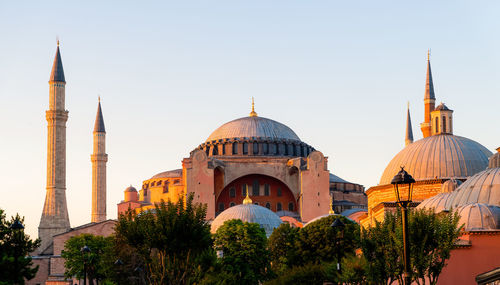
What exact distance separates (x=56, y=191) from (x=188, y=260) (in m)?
39.0

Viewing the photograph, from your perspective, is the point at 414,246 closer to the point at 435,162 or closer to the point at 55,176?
the point at 435,162

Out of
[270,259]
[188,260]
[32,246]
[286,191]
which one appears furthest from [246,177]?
[188,260]

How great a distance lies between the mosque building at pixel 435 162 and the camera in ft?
146

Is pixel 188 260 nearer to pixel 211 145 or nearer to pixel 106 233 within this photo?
pixel 106 233

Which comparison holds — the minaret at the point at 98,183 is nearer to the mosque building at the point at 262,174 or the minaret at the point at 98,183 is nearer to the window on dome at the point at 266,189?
the mosque building at the point at 262,174

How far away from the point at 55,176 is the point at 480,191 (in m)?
35.3

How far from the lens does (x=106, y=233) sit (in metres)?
61.2

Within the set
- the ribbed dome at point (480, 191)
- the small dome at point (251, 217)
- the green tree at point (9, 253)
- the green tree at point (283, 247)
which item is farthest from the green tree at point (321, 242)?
the green tree at point (9, 253)

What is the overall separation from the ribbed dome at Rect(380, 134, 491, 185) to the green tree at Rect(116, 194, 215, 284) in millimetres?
22224

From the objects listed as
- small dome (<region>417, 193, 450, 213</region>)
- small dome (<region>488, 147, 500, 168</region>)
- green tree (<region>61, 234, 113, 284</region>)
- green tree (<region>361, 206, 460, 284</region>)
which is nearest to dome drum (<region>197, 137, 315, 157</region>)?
green tree (<region>61, 234, 113, 284</region>)

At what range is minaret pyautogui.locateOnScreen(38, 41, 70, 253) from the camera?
60750 mm

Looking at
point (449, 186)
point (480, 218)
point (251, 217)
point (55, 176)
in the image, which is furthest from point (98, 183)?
point (480, 218)

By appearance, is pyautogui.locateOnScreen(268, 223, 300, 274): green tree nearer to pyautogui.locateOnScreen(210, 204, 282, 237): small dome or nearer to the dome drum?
pyautogui.locateOnScreen(210, 204, 282, 237): small dome

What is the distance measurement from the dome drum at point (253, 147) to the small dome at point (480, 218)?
41.5 metres
